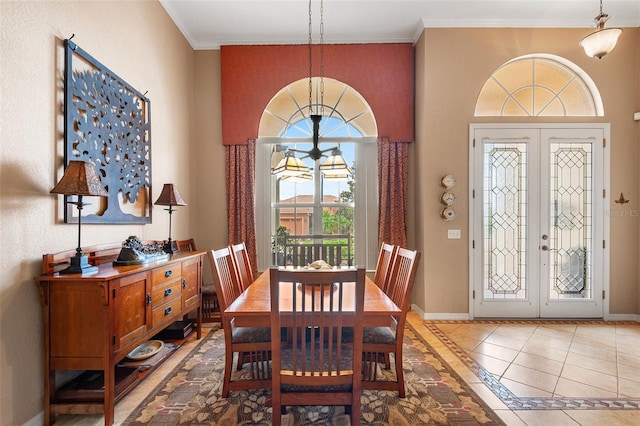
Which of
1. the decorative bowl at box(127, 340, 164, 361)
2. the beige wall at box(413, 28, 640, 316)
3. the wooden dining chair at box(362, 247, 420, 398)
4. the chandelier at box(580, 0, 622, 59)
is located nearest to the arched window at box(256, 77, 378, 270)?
the beige wall at box(413, 28, 640, 316)

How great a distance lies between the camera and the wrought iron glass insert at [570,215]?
4055 millimetres

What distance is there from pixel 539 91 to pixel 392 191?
2.29 metres

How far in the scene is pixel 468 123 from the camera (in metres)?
4.06

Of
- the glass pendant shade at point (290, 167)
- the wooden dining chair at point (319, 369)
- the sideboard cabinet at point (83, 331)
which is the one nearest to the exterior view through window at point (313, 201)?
the glass pendant shade at point (290, 167)

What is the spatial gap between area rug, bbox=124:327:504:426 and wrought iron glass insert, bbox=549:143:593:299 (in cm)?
251

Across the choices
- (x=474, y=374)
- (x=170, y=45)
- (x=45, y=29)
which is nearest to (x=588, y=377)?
(x=474, y=374)

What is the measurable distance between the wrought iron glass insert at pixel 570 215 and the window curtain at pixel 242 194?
3921 millimetres

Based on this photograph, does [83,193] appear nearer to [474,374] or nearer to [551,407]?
[474,374]

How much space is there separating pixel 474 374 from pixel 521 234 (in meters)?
2.20

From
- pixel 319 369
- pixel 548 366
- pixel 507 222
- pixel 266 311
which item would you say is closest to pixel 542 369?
pixel 548 366

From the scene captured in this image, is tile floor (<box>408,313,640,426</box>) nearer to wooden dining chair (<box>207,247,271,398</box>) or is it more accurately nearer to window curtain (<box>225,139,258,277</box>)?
wooden dining chair (<box>207,247,271,398</box>)

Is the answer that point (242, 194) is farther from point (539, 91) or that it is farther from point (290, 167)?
point (539, 91)

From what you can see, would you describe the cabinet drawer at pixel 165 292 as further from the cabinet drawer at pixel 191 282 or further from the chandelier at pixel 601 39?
the chandelier at pixel 601 39

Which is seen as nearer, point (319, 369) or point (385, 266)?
point (319, 369)
